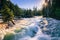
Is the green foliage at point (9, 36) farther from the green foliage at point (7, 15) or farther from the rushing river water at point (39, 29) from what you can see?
the green foliage at point (7, 15)

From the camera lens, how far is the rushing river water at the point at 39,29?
2320mm

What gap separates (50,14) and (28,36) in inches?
17.9

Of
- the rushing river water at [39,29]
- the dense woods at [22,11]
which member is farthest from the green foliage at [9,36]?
the dense woods at [22,11]

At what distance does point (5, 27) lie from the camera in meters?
2.33

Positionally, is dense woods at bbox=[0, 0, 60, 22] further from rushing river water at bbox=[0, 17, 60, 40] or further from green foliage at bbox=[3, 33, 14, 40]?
green foliage at bbox=[3, 33, 14, 40]

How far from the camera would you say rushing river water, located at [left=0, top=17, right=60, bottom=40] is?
2.32 meters

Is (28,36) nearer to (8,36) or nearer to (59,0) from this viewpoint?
(8,36)

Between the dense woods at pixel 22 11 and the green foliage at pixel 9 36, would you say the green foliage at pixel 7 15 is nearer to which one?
the dense woods at pixel 22 11

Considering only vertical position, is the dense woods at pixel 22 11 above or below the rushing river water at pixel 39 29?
above

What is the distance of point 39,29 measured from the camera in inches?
93.3

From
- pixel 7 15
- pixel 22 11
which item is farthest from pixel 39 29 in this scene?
pixel 7 15

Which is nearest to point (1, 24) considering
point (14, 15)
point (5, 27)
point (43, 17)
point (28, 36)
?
point (5, 27)

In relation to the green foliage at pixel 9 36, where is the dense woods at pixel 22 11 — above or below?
above

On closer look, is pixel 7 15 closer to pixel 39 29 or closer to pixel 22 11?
pixel 22 11
